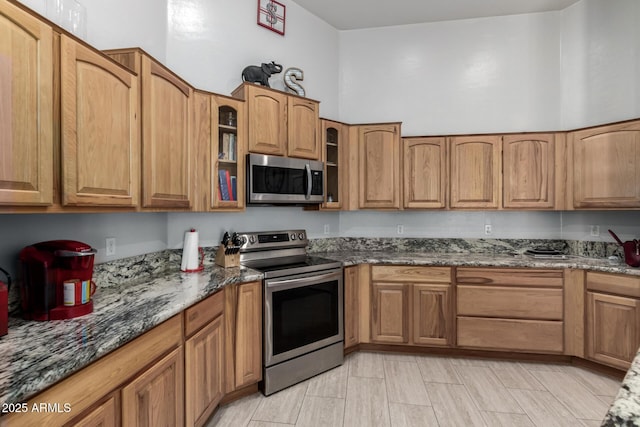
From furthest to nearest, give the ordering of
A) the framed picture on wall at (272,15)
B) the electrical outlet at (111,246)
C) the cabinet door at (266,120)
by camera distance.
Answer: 1. the framed picture on wall at (272,15)
2. the cabinet door at (266,120)
3. the electrical outlet at (111,246)

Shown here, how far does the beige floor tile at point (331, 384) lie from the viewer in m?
2.36

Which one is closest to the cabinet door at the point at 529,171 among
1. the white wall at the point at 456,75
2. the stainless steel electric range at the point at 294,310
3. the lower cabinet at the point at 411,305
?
the white wall at the point at 456,75

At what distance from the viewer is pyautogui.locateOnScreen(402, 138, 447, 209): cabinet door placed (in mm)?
3199

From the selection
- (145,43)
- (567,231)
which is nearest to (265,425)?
(145,43)

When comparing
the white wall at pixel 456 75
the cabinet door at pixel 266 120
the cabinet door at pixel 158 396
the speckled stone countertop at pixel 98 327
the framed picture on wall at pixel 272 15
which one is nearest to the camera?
the speckled stone countertop at pixel 98 327

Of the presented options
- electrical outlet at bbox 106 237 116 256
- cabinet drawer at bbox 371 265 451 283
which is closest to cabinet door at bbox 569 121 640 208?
cabinet drawer at bbox 371 265 451 283

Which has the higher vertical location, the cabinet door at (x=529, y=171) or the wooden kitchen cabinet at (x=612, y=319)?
the cabinet door at (x=529, y=171)

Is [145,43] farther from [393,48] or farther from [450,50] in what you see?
[450,50]

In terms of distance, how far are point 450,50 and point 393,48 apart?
629mm

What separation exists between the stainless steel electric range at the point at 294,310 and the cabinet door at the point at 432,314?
0.73 metres

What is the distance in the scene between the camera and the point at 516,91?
11.2ft

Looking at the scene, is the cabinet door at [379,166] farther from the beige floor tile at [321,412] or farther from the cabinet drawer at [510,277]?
the beige floor tile at [321,412]

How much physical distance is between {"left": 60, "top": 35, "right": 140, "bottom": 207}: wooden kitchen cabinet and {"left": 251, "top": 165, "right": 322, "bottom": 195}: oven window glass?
101 centimetres

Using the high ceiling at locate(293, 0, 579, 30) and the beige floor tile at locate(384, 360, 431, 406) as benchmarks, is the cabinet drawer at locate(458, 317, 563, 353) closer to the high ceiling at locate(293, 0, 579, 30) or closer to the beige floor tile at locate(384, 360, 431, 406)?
the beige floor tile at locate(384, 360, 431, 406)
